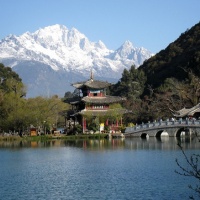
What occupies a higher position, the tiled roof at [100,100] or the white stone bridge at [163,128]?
the tiled roof at [100,100]

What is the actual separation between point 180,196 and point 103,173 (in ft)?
30.5

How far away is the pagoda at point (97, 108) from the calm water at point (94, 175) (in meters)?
25.7

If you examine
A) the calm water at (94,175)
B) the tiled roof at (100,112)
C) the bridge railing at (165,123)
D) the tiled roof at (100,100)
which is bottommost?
the calm water at (94,175)

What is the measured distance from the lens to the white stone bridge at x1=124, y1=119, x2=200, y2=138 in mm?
63019

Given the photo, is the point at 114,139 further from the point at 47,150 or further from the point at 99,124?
the point at 47,150

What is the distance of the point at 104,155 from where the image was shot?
46625 mm

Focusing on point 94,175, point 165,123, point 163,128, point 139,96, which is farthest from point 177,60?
point 94,175

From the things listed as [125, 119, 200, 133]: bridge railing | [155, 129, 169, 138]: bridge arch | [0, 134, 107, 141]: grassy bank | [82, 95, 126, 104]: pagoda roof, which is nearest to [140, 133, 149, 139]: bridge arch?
[125, 119, 200, 133]: bridge railing

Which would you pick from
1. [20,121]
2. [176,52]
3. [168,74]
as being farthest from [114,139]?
[176,52]

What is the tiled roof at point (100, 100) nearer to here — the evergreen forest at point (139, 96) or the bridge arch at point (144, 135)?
the evergreen forest at point (139, 96)

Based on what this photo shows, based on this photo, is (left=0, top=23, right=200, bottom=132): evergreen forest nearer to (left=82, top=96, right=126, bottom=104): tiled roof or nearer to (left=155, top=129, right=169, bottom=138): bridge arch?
(left=82, top=96, right=126, bottom=104): tiled roof

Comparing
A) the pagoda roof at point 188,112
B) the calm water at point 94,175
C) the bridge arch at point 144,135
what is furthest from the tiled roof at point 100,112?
the calm water at point 94,175

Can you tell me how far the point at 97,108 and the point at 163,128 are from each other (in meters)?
14.7

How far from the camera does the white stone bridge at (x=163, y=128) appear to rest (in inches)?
2481
